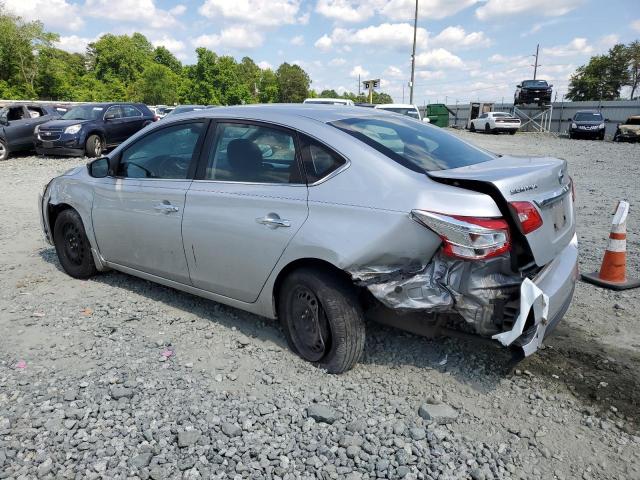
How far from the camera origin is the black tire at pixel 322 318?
296 cm

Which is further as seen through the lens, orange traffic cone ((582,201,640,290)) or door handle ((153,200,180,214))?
orange traffic cone ((582,201,640,290))

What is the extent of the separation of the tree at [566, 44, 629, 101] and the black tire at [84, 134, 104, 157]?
183ft

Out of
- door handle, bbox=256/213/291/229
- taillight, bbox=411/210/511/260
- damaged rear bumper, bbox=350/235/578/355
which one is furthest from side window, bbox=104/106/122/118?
taillight, bbox=411/210/511/260

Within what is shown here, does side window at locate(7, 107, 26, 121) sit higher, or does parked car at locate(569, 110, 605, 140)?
side window at locate(7, 107, 26, 121)

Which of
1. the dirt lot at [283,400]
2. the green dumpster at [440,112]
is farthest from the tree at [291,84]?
the dirt lot at [283,400]

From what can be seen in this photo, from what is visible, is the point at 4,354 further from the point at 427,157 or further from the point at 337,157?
the point at 427,157

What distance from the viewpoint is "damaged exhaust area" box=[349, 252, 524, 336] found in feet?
8.55

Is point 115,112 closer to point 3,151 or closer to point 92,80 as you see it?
point 3,151

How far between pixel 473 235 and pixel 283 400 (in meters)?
1.46

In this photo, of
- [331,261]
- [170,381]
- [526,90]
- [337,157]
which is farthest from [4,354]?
[526,90]

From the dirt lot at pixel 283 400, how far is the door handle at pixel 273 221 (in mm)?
947

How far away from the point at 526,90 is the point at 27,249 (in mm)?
37594

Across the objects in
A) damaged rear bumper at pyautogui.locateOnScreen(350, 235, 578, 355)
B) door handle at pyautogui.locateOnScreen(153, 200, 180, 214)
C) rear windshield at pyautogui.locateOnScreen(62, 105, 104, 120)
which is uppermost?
rear windshield at pyautogui.locateOnScreen(62, 105, 104, 120)

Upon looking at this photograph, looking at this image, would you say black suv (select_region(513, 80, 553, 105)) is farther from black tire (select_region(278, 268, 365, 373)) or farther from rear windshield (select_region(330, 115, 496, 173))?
black tire (select_region(278, 268, 365, 373))
